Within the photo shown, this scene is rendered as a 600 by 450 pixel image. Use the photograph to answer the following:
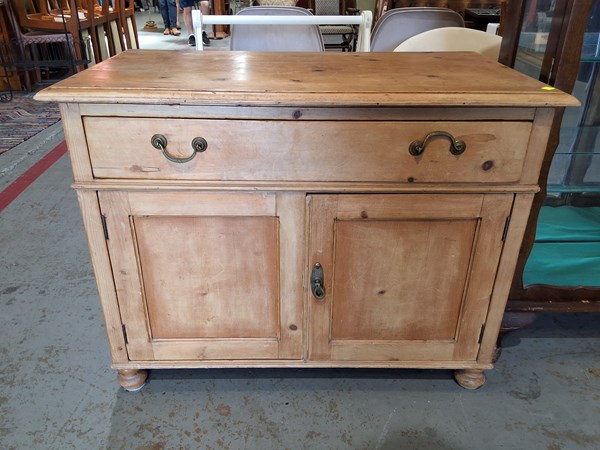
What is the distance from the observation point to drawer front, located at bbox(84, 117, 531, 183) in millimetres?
960

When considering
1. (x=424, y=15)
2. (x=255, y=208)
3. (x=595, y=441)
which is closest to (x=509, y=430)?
(x=595, y=441)

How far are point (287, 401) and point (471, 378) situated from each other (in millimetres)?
504

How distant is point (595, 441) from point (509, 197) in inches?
25.5

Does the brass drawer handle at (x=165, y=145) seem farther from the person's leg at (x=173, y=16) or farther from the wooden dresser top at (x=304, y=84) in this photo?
the person's leg at (x=173, y=16)

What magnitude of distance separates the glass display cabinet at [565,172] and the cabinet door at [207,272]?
636 mm

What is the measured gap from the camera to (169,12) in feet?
24.2

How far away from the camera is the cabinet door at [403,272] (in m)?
1.05

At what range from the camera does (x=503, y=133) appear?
0.98 metres

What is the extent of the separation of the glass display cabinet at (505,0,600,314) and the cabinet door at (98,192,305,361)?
64 cm

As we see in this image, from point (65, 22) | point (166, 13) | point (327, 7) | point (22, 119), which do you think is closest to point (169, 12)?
point (166, 13)

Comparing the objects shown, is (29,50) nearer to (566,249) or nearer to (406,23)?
(406,23)

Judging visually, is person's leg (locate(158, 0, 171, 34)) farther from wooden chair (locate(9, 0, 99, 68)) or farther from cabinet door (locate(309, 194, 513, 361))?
cabinet door (locate(309, 194, 513, 361))

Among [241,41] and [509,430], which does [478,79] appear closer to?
[509,430]

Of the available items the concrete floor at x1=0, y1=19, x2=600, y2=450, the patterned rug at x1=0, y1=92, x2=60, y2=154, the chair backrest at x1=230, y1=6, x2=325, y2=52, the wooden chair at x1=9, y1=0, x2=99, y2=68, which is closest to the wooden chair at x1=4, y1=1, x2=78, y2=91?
the wooden chair at x1=9, y1=0, x2=99, y2=68
